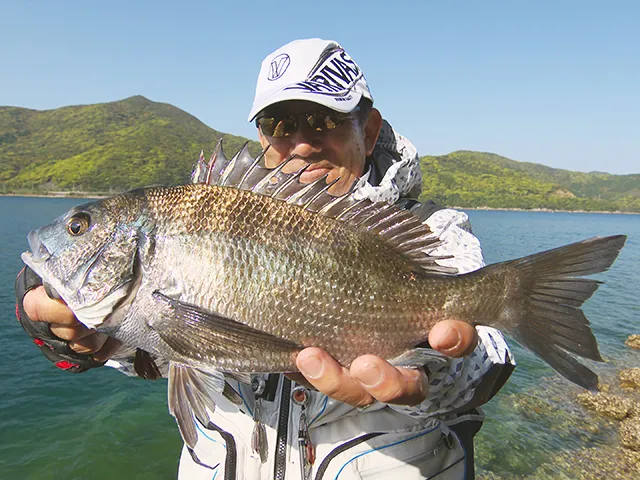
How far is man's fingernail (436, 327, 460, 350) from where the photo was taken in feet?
6.54

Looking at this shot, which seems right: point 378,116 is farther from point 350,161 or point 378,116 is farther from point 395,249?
point 395,249

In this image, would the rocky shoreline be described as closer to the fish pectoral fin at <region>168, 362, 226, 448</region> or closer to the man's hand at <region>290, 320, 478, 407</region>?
the man's hand at <region>290, 320, 478, 407</region>

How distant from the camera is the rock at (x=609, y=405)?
9422 millimetres

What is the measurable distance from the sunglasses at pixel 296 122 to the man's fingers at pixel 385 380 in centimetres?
185

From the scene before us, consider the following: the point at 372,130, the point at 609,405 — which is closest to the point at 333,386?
the point at 372,130

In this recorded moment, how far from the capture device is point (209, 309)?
1.96 m

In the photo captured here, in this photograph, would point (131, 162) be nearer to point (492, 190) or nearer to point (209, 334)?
point (492, 190)

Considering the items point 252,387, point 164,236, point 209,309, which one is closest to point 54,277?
point 164,236

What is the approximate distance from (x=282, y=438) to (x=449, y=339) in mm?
1201

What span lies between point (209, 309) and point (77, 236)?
82 centimetres

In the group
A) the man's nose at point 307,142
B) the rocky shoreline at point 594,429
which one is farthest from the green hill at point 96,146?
the man's nose at point 307,142

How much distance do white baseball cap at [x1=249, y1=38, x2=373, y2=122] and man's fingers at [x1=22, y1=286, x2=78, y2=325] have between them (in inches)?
71.6

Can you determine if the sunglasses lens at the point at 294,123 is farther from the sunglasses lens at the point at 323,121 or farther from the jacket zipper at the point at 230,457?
the jacket zipper at the point at 230,457

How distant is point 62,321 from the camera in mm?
2191
